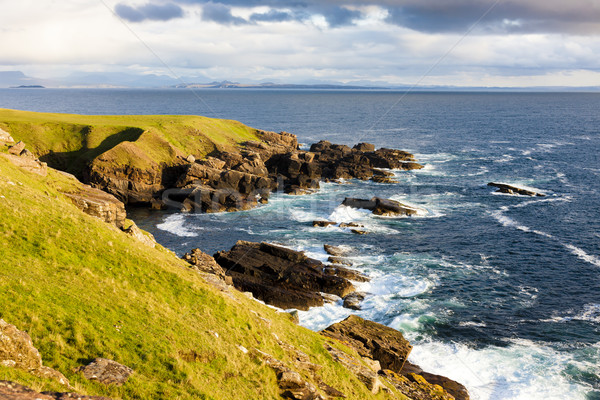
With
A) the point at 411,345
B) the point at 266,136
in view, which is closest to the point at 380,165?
the point at 266,136

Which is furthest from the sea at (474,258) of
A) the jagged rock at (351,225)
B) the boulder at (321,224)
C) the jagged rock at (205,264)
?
the jagged rock at (205,264)

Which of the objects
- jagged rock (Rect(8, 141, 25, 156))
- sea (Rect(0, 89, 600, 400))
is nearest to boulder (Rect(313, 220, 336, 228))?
sea (Rect(0, 89, 600, 400))

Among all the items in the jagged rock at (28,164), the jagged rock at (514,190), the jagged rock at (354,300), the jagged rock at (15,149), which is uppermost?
the jagged rock at (15,149)

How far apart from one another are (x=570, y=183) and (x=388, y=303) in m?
67.2

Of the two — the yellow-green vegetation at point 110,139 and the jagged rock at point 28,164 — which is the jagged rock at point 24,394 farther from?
the yellow-green vegetation at point 110,139

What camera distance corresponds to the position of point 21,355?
14320 millimetres

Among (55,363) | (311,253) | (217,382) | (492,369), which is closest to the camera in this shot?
(55,363)

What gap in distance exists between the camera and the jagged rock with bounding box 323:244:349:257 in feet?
179

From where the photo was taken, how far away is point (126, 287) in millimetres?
23438

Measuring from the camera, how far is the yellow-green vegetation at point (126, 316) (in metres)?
16.8

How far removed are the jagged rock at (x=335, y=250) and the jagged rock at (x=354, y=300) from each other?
992 centimetres

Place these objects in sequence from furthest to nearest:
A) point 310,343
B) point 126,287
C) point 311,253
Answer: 1. point 311,253
2. point 310,343
3. point 126,287

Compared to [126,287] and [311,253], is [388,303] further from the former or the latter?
[126,287]

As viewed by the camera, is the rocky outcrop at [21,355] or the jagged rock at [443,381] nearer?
the rocky outcrop at [21,355]
